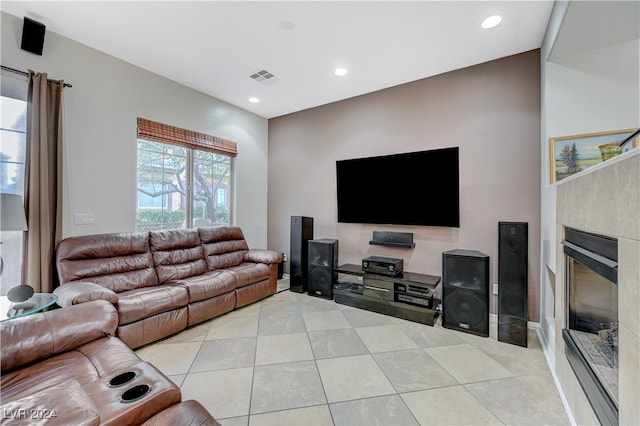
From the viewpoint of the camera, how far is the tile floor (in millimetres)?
1611

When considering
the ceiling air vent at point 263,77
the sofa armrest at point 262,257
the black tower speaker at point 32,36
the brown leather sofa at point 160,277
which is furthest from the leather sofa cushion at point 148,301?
the ceiling air vent at point 263,77

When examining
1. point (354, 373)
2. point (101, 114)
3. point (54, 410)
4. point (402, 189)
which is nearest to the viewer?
point (54, 410)

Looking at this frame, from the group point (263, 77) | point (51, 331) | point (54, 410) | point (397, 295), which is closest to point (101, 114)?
point (263, 77)

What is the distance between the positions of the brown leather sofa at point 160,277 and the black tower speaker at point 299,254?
31 cm

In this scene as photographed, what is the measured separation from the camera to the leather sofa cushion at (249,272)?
325cm

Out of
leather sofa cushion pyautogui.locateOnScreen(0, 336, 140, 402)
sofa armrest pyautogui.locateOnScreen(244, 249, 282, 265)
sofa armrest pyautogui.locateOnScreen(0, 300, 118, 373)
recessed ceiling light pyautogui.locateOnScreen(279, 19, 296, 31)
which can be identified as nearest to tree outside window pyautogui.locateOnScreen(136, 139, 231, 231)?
sofa armrest pyautogui.locateOnScreen(244, 249, 282, 265)

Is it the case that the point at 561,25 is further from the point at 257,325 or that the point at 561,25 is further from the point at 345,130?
the point at 257,325

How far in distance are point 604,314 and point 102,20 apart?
419cm

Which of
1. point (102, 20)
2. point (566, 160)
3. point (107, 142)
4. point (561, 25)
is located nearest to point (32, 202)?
point (107, 142)

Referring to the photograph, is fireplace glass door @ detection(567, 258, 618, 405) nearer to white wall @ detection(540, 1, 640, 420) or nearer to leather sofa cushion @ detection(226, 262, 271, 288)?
white wall @ detection(540, 1, 640, 420)

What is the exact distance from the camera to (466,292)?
105 inches

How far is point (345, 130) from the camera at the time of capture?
4.00 m

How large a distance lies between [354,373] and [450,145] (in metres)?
2.65

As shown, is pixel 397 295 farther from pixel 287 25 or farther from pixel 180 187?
pixel 180 187
